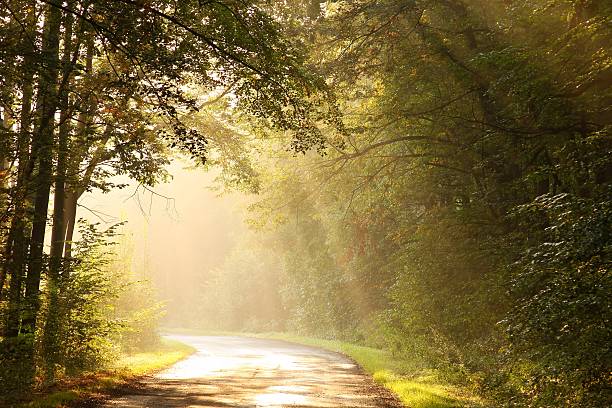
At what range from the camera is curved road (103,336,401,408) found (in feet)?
36.1

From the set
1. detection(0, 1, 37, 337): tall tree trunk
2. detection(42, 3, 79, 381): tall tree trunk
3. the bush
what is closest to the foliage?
detection(42, 3, 79, 381): tall tree trunk

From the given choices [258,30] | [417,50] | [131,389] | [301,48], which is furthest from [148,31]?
[417,50]

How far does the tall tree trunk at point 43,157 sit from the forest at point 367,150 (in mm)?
57

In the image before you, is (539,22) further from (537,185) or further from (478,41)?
(537,185)

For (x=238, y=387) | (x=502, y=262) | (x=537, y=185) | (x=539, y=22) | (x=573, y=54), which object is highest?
(x=539, y=22)

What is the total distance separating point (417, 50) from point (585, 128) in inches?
202

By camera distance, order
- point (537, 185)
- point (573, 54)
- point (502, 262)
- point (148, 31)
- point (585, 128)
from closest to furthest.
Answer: point (148, 31)
point (573, 54)
point (585, 128)
point (502, 262)
point (537, 185)

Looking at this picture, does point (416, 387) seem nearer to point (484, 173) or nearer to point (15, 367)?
point (484, 173)

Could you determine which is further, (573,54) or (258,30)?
(573,54)

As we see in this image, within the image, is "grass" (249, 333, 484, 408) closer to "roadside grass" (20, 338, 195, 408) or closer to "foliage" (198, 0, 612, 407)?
"foliage" (198, 0, 612, 407)

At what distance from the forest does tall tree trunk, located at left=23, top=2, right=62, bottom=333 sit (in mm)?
57

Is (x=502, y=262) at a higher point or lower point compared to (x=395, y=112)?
lower

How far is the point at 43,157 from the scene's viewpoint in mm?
11031

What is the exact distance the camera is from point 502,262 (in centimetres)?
1488
